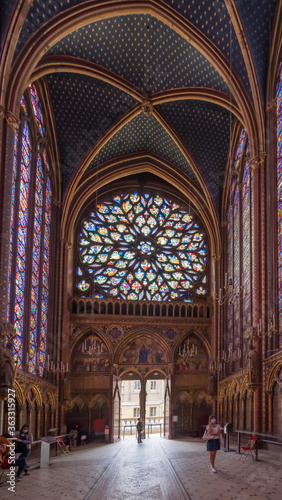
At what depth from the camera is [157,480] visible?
12.2m

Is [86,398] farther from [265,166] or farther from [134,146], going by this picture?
[265,166]

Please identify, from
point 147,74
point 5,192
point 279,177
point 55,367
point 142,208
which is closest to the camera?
point 5,192

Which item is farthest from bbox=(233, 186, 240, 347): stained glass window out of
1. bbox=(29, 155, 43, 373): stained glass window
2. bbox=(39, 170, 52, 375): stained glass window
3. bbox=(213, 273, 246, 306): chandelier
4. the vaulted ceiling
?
bbox=(29, 155, 43, 373): stained glass window

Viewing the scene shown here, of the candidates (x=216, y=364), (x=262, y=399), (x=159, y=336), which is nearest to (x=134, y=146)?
(x=159, y=336)

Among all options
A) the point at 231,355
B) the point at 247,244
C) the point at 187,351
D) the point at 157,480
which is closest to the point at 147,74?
the point at 247,244

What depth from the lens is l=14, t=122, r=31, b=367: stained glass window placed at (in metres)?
19.0

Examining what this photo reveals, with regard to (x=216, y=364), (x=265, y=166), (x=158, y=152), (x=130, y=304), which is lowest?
(x=216, y=364)

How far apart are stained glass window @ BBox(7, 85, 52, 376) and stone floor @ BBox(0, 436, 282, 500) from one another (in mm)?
5068

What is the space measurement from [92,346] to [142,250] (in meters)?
5.96

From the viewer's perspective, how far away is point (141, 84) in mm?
24250

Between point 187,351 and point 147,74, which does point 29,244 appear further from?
point 187,351

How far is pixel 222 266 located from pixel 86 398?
375 inches

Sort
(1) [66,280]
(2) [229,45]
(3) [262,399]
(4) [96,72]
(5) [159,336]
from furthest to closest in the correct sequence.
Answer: (5) [159,336], (1) [66,280], (4) [96,72], (2) [229,45], (3) [262,399]

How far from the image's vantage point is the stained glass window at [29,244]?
1853cm
